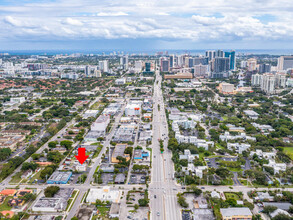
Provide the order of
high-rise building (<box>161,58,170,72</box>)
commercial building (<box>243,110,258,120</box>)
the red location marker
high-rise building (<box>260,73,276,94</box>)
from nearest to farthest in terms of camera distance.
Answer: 1. the red location marker
2. commercial building (<box>243,110,258,120</box>)
3. high-rise building (<box>260,73,276,94</box>)
4. high-rise building (<box>161,58,170,72</box>)

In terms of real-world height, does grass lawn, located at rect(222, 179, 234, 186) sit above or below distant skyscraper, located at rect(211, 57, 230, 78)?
below

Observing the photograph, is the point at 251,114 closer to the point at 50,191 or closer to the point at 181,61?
the point at 50,191

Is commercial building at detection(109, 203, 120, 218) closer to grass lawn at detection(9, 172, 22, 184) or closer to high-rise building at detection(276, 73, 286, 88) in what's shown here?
grass lawn at detection(9, 172, 22, 184)

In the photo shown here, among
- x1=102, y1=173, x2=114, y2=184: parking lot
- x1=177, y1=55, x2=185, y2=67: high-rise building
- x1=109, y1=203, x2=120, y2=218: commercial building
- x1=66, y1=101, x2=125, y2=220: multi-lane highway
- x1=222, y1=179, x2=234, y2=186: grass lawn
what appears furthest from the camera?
x1=177, y1=55, x2=185, y2=67: high-rise building

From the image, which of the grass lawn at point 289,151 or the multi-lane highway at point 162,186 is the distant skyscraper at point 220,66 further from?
the grass lawn at point 289,151

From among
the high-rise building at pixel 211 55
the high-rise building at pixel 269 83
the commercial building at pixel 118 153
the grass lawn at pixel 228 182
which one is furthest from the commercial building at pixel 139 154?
the high-rise building at pixel 211 55

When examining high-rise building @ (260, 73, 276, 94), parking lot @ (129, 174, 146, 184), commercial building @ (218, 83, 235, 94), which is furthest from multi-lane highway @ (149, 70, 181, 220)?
high-rise building @ (260, 73, 276, 94)

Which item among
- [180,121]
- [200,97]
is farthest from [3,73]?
[180,121]

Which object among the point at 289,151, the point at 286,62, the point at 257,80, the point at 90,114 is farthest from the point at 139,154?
the point at 286,62
